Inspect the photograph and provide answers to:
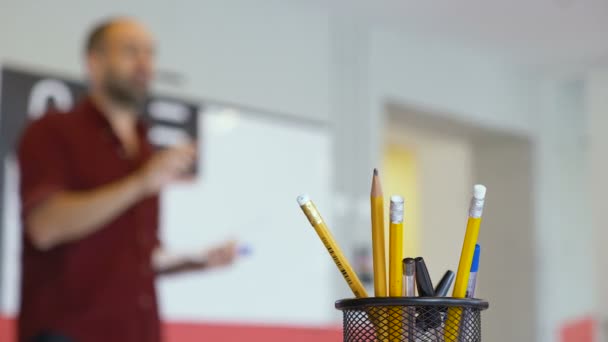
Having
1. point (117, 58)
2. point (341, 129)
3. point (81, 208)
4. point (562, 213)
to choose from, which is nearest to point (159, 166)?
point (81, 208)

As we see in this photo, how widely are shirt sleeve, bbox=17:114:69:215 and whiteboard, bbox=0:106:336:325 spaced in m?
1.22

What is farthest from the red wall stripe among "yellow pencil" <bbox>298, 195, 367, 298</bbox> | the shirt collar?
"yellow pencil" <bbox>298, 195, 367, 298</bbox>

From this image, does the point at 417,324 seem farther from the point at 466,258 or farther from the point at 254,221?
the point at 254,221

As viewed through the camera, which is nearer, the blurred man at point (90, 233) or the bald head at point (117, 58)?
the blurred man at point (90, 233)

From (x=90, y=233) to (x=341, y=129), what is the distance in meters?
2.29

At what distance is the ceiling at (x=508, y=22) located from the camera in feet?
14.8

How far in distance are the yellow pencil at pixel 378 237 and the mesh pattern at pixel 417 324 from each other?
3cm

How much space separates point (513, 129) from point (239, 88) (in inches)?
77.5

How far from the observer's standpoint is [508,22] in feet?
15.7

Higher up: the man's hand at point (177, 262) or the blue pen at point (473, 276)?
the man's hand at point (177, 262)

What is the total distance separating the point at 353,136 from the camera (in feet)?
15.1

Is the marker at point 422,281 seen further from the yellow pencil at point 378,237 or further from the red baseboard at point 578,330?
the red baseboard at point 578,330

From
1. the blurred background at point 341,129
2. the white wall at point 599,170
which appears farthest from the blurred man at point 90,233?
the white wall at point 599,170

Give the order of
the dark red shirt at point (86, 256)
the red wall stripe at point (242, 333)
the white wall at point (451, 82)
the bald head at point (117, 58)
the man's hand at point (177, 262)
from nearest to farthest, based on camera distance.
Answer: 1. the dark red shirt at point (86, 256)
2. the man's hand at point (177, 262)
3. the bald head at point (117, 58)
4. the red wall stripe at point (242, 333)
5. the white wall at point (451, 82)
